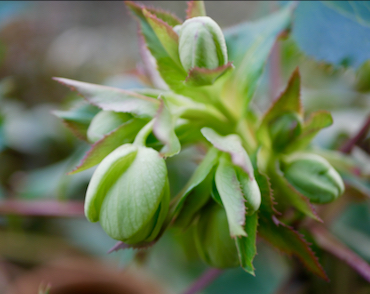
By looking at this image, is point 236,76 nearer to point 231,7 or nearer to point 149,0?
point 231,7

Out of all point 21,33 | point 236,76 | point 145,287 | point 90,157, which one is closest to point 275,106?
point 236,76

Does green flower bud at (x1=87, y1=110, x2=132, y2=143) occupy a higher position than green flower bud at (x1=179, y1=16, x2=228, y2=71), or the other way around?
green flower bud at (x1=179, y1=16, x2=228, y2=71)

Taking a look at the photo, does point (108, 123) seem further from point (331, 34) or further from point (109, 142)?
point (331, 34)

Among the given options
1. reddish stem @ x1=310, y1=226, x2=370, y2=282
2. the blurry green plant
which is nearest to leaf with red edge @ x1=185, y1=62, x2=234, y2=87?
the blurry green plant

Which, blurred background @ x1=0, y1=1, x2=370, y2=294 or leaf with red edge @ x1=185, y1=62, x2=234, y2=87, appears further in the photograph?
blurred background @ x1=0, y1=1, x2=370, y2=294

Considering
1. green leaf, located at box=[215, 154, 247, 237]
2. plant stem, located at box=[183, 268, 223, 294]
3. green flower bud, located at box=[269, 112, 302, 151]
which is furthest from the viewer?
plant stem, located at box=[183, 268, 223, 294]

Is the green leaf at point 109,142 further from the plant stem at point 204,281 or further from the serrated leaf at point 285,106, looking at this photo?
the plant stem at point 204,281

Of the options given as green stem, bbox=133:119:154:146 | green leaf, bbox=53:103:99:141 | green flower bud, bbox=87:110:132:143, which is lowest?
green leaf, bbox=53:103:99:141

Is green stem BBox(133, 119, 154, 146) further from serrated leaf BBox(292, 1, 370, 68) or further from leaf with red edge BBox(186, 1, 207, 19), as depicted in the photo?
serrated leaf BBox(292, 1, 370, 68)
